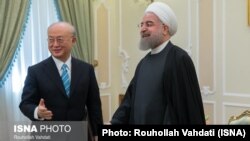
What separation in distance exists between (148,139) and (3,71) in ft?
7.59

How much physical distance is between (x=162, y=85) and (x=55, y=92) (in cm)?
63

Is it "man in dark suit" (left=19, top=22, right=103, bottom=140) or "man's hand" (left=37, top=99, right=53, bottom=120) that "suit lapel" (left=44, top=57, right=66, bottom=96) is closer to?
"man in dark suit" (left=19, top=22, right=103, bottom=140)

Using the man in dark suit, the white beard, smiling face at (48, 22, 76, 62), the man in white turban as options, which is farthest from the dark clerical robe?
smiling face at (48, 22, 76, 62)

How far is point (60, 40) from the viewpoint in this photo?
2201 mm

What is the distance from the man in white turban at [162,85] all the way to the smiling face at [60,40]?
47 cm

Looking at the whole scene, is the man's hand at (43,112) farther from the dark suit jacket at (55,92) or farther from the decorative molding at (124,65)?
the decorative molding at (124,65)

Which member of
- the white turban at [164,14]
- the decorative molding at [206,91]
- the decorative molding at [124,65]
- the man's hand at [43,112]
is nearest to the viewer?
the man's hand at [43,112]

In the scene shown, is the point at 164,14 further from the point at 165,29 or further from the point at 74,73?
the point at 74,73

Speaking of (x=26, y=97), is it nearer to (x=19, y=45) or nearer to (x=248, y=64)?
(x=19, y=45)

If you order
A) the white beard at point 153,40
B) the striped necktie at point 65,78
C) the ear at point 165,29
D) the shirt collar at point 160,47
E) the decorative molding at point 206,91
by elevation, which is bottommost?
the decorative molding at point 206,91

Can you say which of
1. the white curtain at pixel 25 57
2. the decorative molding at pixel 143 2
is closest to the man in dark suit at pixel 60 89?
the white curtain at pixel 25 57

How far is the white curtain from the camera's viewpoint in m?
3.77

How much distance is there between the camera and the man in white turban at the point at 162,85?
2059mm

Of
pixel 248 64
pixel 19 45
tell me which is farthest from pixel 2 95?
pixel 248 64
